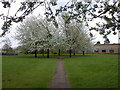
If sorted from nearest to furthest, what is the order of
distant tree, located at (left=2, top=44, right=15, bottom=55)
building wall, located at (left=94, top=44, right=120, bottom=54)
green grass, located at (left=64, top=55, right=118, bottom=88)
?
green grass, located at (left=64, top=55, right=118, bottom=88) < distant tree, located at (left=2, top=44, right=15, bottom=55) < building wall, located at (left=94, top=44, right=120, bottom=54)

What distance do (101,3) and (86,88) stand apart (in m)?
4.39

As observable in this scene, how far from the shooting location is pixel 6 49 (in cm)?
5947

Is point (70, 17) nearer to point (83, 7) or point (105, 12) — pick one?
point (83, 7)

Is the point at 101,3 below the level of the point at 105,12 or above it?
above

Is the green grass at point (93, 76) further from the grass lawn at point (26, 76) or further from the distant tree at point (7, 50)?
the distant tree at point (7, 50)

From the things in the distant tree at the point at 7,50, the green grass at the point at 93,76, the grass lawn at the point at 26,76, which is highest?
the distant tree at the point at 7,50

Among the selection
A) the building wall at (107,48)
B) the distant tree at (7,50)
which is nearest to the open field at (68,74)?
the distant tree at (7,50)

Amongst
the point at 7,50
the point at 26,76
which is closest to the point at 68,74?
the point at 26,76

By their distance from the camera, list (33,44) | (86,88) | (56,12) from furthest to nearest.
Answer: (33,44), (86,88), (56,12)

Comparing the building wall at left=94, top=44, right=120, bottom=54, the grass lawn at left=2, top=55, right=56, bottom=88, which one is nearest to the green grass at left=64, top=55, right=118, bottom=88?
the grass lawn at left=2, top=55, right=56, bottom=88

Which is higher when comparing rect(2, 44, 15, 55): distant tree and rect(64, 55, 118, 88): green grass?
rect(2, 44, 15, 55): distant tree

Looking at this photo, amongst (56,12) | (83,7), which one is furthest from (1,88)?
(83,7)

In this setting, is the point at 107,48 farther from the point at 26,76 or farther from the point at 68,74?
the point at 26,76

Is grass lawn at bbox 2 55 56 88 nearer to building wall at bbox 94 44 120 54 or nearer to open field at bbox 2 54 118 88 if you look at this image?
open field at bbox 2 54 118 88
